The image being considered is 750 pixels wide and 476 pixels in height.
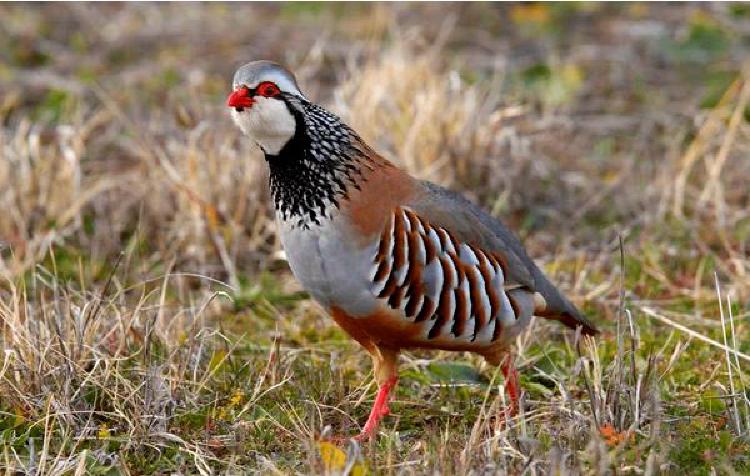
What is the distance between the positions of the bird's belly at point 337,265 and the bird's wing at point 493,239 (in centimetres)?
27

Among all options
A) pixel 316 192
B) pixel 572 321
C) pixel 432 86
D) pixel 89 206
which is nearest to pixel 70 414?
pixel 316 192

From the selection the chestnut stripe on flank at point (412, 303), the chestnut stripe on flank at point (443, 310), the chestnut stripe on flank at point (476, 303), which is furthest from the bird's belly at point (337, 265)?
the chestnut stripe on flank at point (476, 303)

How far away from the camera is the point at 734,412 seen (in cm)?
376

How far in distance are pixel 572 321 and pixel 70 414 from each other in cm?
173

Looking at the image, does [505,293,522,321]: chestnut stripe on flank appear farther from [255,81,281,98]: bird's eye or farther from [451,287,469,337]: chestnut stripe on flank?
[255,81,281,98]: bird's eye

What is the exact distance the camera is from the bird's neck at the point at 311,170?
152 inches

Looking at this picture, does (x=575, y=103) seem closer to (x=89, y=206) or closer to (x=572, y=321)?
(x=89, y=206)

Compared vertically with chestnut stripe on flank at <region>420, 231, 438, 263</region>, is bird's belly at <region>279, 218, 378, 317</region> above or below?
below

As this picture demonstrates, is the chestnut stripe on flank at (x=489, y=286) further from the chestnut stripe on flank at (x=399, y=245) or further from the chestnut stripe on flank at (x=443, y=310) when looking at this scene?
the chestnut stripe on flank at (x=399, y=245)

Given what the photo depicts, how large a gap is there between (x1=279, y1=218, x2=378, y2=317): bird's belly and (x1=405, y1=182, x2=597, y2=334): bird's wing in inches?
10.7

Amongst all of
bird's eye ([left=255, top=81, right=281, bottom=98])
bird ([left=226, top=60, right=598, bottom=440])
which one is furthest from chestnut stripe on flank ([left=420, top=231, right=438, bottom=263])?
bird's eye ([left=255, top=81, right=281, bottom=98])

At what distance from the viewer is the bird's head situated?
3.77 metres

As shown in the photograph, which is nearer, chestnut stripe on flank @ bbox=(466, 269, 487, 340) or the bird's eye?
the bird's eye

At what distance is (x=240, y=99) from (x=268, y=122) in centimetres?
11
